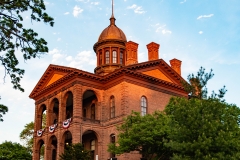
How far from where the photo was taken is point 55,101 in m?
44.7

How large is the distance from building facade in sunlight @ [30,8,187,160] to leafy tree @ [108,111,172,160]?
5364mm

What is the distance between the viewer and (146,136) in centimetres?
3031

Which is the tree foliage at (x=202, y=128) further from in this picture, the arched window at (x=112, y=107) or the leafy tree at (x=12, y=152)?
the leafy tree at (x=12, y=152)

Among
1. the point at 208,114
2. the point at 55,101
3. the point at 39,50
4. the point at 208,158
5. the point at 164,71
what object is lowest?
the point at 208,158

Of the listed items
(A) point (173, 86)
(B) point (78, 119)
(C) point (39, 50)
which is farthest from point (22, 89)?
(A) point (173, 86)

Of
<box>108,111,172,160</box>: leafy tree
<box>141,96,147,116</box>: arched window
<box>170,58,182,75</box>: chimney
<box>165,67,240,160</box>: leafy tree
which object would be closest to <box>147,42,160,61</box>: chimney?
<box>170,58,182,75</box>: chimney

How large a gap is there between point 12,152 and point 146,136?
96.8 feet

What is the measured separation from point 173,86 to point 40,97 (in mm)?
16527

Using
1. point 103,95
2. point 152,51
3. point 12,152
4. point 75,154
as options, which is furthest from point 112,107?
point 12,152

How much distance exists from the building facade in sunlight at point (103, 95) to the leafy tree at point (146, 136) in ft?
17.6

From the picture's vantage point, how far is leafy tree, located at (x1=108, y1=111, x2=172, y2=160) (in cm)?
3017

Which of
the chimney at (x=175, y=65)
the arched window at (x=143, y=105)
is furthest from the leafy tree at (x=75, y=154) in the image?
the chimney at (x=175, y=65)

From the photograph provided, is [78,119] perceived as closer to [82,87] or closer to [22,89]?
[82,87]

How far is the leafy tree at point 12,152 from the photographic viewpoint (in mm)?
Result: 52500
